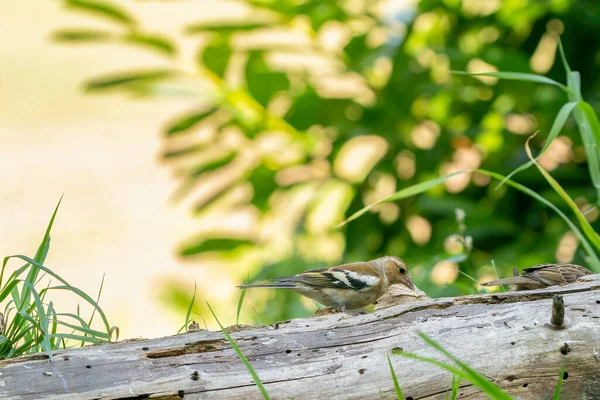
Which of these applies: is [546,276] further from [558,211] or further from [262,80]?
[262,80]

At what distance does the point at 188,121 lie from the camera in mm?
6336

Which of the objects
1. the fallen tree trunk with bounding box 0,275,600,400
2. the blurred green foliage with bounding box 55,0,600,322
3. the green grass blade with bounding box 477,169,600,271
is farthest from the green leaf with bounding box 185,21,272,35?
the fallen tree trunk with bounding box 0,275,600,400

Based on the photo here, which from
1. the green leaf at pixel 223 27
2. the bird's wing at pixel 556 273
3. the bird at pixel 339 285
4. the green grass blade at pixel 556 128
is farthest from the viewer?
the green leaf at pixel 223 27

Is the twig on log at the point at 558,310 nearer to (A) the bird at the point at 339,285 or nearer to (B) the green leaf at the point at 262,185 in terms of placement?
(A) the bird at the point at 339,285

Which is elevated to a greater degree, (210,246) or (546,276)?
(210,246)

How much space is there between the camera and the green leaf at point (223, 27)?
6023mm

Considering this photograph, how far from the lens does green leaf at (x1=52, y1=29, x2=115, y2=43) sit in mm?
6055

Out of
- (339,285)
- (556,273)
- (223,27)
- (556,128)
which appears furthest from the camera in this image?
(223,27)

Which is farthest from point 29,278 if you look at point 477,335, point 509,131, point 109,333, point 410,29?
point 509,131

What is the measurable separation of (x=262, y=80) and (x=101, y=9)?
1220mm

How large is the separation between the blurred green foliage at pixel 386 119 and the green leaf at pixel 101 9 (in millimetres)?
12

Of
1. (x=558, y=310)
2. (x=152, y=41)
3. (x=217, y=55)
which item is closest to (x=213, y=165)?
(x=217, y=55)

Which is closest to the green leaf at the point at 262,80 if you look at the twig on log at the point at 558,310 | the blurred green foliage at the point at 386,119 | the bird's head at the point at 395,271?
the blurred green foliage at the point at 386,119

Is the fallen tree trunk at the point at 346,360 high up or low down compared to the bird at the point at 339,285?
down
